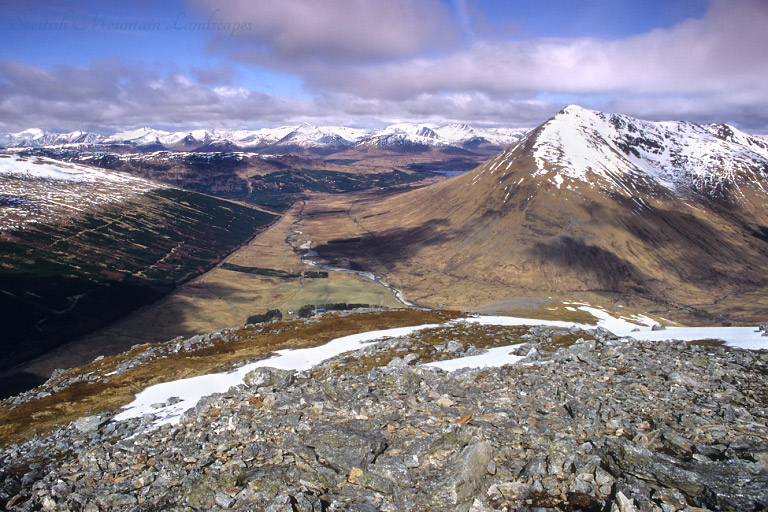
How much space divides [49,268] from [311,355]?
19537cm

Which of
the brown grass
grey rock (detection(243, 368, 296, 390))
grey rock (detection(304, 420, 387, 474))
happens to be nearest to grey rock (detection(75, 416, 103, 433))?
the brown grass

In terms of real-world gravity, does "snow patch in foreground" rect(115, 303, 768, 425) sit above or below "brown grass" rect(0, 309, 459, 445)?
above

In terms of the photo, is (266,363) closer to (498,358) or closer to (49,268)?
(498,358)

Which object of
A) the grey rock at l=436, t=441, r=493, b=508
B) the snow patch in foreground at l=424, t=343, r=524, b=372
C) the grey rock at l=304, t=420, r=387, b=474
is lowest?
the snow patch in foreground at l=424, t=343, r=524, b=372

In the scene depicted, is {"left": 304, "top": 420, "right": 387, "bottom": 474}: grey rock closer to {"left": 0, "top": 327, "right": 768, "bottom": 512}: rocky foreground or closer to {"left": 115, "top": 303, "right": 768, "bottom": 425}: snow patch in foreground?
{"left": 0, "top": 327, "right": 768, "bottom": 512}: rocky foreground

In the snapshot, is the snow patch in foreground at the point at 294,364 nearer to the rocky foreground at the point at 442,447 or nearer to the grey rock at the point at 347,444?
the rocky foreground at the point at 442,447

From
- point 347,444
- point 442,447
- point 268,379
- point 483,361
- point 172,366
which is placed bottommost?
point 172,366

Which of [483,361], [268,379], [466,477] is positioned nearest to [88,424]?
[268,379]

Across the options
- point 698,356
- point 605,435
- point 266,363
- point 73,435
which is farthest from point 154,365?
point 698,356

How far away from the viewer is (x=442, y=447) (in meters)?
16.6

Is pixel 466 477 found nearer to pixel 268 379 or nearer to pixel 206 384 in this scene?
pixel 268 379

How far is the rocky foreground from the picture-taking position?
13586mm

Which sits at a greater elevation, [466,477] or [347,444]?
[466,477]

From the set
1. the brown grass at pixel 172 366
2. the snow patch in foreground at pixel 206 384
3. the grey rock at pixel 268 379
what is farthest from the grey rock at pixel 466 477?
the brown grass at pixel 172 366
